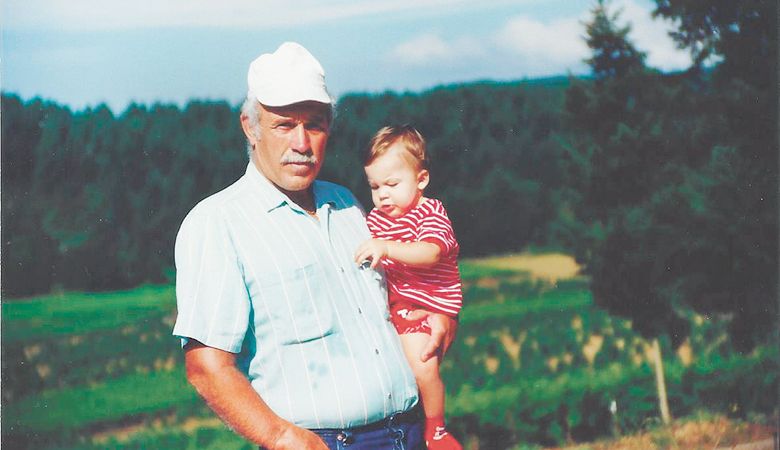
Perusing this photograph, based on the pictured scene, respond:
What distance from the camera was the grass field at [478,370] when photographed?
Answer: 354cm

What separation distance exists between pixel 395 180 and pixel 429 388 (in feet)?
1.74

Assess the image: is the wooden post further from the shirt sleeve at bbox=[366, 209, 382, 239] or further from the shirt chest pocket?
the shirt chest pocket

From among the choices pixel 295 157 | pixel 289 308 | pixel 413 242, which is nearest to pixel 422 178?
pixel 413 242

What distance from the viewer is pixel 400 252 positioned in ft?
7.50

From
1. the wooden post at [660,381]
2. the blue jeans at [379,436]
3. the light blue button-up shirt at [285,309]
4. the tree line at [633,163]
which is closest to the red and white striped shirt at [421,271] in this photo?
the light blue button-up shirt at [285,309]

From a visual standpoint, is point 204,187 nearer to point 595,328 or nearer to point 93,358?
point 93,358

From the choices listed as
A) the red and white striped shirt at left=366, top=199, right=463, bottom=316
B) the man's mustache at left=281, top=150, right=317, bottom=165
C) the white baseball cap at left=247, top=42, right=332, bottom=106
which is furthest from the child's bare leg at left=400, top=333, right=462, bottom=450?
the white baseball cap at left=247, top=42, right=332, bottom=106

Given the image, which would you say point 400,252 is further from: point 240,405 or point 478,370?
point 478,370

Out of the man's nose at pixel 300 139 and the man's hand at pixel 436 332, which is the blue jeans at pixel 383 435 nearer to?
the man's hand at pixel 436 332

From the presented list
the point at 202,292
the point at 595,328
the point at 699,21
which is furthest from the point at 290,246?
the point at 699,21

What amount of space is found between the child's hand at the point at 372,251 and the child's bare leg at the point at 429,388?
263mm

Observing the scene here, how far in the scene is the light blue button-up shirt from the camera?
198 cm

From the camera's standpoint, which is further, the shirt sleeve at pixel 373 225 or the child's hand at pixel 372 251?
the shirt sleeve at pixel 373 225

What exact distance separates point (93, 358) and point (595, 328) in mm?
2212
